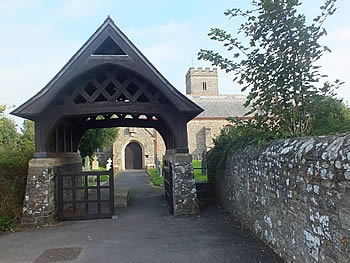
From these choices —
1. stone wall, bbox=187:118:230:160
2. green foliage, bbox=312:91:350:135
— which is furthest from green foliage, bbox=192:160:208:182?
stone wall, bbox=187:118:230:160

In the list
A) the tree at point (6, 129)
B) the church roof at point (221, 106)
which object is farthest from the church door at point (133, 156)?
the tree at point (6, 129)

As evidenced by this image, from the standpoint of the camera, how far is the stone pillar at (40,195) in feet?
25.7

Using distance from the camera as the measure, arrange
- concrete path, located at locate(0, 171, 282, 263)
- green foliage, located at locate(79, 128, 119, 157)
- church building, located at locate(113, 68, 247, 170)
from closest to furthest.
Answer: concrete path, located at locate(0, 171, 282, 263), green foliage, located at locate(79, 128, 119, 157), church building, located at locate(113, 68, 247, 170)

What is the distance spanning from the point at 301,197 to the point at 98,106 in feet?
19.7

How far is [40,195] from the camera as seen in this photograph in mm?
7953

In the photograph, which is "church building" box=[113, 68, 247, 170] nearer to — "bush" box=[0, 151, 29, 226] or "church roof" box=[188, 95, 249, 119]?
"church roof" box=[188, 95, 249, 119]

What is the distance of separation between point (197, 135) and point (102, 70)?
29.2 m

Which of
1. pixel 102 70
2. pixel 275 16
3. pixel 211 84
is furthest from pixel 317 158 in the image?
pixel 211 84

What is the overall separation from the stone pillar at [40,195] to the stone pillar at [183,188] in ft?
10.7

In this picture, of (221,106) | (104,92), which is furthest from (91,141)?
(221,106)

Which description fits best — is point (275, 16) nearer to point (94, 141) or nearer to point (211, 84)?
point (94, 141)

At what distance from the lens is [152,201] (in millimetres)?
11492

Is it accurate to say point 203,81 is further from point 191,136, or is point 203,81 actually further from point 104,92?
point 104,92

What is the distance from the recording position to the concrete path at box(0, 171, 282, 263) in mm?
5195
